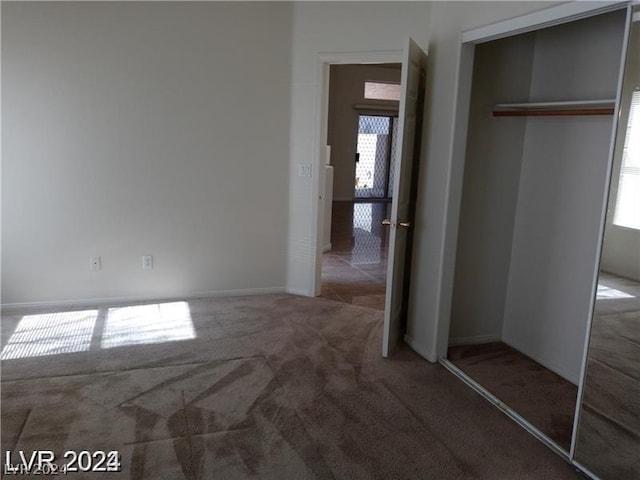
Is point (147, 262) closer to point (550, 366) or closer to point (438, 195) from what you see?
point (438, 195)

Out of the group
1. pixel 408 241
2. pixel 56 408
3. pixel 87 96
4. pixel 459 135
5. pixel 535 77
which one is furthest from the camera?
pixel 87 96

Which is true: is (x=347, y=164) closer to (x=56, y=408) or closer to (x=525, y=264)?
(x=525, y=264)

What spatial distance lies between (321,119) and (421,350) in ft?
6.85

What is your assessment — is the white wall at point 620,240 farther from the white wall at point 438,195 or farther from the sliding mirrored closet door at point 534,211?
the white wall at point 438,195

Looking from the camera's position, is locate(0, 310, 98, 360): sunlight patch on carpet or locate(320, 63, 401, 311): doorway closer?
locate(0, 310, 98, 360): sunlight patch on carpet

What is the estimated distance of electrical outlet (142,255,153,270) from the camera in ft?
14.1

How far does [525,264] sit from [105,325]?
10.1 feet

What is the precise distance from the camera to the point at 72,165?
3992 millimetres

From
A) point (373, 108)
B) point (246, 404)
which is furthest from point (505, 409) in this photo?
point (373, 108)

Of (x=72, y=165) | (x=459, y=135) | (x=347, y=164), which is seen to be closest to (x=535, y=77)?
(x=459, y=135)

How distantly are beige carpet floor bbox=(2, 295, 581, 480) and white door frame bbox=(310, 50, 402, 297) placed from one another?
0.80m

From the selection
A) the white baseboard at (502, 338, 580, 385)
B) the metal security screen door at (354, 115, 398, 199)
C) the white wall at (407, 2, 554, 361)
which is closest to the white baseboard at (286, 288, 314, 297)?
the white wall at (407, 2, 554, 361)

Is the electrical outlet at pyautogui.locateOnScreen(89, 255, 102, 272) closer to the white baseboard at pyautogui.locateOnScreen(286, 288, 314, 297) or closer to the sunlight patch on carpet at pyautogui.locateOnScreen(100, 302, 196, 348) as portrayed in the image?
the sunlight patch on carpet at pyautogui.locateOnScreen(100, 302, 196, 348)

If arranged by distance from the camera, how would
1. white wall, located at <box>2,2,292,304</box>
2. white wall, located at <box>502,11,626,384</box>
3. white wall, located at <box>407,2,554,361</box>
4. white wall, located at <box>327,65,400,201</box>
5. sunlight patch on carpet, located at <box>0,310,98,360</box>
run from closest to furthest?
white wall, located at <box>502,11,626,384</box> < white wall, located at <box>407,2,554,361</box> < sunlight patch on carpet, located at <box>0,310,98,360</box> < white wall, located at <box>2,2,292,304</box> < white wall, located at <box>327,65,400,201</box>
